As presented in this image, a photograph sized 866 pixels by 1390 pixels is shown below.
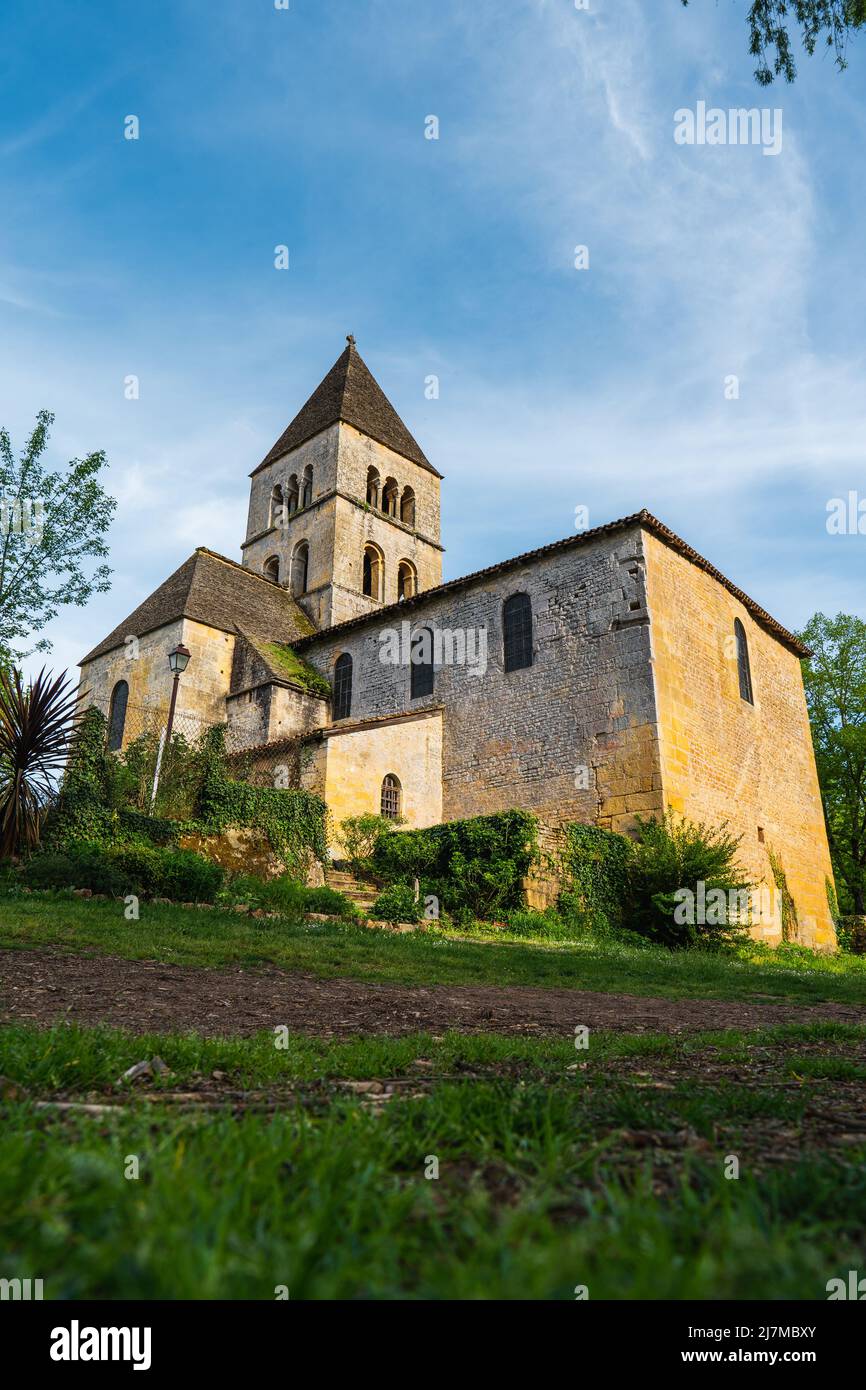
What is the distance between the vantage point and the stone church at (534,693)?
58.6ft

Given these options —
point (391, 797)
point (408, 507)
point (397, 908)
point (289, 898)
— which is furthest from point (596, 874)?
point (408, 507)

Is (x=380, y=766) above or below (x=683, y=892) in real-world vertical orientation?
above

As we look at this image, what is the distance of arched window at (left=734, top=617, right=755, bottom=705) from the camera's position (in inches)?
843

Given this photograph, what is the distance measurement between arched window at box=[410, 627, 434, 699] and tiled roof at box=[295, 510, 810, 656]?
944 mm

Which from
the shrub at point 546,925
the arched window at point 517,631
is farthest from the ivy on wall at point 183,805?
the arched window at point 517,631

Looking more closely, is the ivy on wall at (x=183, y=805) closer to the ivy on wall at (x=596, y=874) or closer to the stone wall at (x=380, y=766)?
the stone wall at (x=380, y=766)

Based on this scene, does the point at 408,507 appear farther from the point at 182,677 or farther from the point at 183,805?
the point at 183,805

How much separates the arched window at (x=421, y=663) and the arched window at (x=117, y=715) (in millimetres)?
12038

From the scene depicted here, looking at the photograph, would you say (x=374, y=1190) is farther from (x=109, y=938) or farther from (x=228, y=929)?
(x=228, y=929)

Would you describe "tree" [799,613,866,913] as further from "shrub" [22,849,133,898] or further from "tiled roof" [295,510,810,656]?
"shrub" [22,849,133,898]

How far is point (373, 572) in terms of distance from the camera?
3278cm

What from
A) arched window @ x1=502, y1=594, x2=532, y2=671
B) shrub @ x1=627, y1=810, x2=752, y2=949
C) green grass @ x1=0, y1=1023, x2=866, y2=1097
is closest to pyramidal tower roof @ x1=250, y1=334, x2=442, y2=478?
arched window @ x1=502, y1=594, x2=532, y2=671

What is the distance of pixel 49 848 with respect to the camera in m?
12.3

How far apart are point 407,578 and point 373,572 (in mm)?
1701
